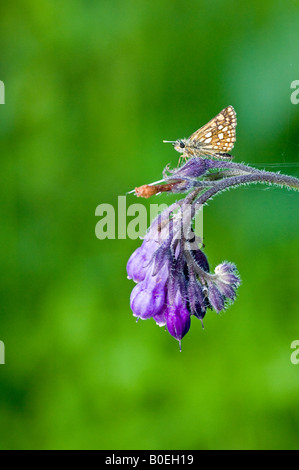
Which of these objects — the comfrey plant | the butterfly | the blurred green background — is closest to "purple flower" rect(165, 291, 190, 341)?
the comfrey plant

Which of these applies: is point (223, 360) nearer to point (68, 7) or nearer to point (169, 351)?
point (169, 351)

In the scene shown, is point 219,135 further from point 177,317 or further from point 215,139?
point 177,317

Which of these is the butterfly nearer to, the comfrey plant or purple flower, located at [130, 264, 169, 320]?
the comfrey plant

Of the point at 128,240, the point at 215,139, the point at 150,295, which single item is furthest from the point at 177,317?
the point at 128,240

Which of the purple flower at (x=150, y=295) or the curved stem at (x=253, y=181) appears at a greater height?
the curved stem at (x=253, y=181)

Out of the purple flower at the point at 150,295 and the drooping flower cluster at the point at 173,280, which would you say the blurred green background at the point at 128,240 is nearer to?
the drooping flower cluster at the point at 173,280

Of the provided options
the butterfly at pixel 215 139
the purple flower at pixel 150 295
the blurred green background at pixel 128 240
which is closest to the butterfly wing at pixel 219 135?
the butterfly at pixel 215 139
